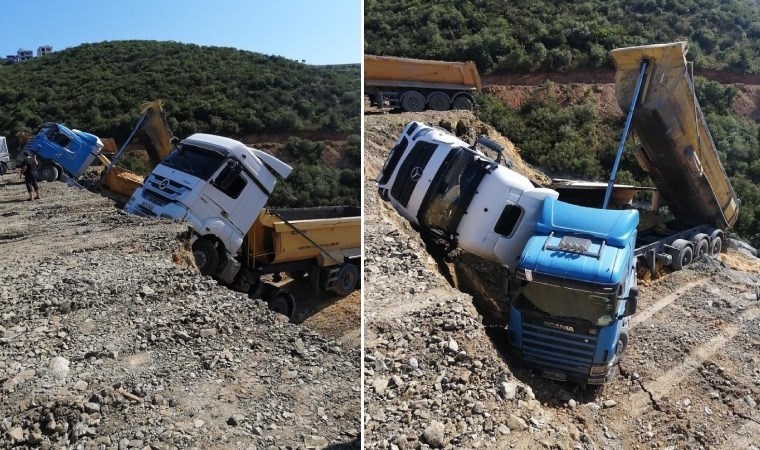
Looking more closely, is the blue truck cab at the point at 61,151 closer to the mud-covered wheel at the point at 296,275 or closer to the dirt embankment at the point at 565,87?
the mud-covered wheel at the point at 296,275

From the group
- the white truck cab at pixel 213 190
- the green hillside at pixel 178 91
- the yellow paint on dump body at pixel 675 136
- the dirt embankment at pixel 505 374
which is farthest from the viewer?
the green hillside at pixel 178 91

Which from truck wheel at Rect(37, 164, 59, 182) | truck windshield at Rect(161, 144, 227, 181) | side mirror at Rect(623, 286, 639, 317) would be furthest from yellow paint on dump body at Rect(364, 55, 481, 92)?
side mirror at Rect(623, 286, 639, 317)

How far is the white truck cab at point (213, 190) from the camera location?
9.81 metres

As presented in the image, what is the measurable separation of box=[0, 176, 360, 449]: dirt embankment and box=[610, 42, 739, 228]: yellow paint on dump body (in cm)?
574

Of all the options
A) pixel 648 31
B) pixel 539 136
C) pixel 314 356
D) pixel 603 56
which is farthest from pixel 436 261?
pixel 648 31

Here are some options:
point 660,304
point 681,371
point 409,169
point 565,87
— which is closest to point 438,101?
point 409,169

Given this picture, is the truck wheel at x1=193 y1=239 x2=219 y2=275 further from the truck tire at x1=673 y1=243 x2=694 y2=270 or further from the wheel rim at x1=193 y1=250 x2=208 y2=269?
the truck tire at x1=673 y1=243 x2=694 y2=270

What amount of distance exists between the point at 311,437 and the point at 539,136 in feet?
48.5

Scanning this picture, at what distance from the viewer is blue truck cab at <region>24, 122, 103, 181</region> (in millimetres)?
17016

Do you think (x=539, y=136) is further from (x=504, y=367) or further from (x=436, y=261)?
(x=504, y=367)

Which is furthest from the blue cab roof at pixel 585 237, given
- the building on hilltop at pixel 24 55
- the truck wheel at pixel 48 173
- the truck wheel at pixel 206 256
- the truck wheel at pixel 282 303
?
the building on hilltop at pixel 24 55

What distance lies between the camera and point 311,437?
5344mm

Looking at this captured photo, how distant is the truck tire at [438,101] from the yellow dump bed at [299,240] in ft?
16.9

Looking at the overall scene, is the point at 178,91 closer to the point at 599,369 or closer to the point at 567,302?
the point at 567,302
